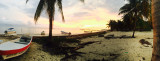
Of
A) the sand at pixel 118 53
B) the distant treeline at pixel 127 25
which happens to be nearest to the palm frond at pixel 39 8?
the sand at pixel 118 53

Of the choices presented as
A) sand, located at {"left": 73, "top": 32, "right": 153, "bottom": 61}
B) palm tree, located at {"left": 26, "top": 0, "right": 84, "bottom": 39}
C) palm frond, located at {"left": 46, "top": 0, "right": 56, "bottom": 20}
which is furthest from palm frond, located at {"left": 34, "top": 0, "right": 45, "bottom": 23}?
sand, located at {"left": 73, "top": 32, "right": 153, "bottom": 61}

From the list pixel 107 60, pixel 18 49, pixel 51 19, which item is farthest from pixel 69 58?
pixel 51 19

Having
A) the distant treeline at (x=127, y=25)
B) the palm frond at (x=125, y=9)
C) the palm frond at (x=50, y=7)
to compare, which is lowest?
the distant treeline at (x=127, y=25)

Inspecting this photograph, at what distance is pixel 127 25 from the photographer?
24531 millimetres

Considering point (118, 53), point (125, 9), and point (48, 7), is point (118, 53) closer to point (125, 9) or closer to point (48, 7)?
point (48, 7)

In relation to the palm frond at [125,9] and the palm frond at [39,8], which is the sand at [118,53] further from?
the palm frond at [125,9]

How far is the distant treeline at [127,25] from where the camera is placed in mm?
23703

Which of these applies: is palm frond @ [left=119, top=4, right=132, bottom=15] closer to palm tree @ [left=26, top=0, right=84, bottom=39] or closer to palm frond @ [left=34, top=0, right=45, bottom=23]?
palm tree @ [left=26, top=0, right=84, bottom=39]

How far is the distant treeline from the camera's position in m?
23.7

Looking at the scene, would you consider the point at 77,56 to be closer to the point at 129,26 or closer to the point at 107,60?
the point at 107,60

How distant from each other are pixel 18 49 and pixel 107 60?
7.23 metres

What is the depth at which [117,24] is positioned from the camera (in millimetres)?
26312

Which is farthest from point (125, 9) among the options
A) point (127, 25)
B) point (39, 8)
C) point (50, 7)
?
point (39, 8)

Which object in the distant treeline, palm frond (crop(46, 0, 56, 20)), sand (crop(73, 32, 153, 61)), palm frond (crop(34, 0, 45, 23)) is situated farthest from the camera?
the distant treeline
